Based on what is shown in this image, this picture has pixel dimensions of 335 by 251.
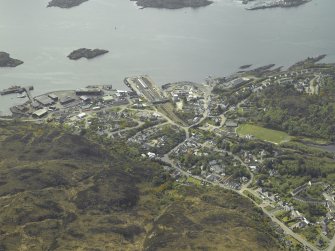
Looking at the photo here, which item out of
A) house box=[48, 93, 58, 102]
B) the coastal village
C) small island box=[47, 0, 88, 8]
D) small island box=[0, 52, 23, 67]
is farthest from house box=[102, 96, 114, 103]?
small island box=[47, 0, 88, 8]

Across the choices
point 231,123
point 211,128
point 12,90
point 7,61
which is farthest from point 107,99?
point 7,61

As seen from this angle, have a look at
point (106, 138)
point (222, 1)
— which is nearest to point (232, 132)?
point (106, 138)

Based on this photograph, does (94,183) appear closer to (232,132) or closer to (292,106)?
(232,132)

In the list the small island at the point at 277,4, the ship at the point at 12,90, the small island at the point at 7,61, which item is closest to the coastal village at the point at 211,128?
the ship at the point at 12,90

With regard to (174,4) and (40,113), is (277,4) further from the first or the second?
(40,113)

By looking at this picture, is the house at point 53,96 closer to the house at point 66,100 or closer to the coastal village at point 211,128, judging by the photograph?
the coastal village at point 211,128
